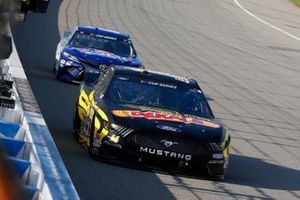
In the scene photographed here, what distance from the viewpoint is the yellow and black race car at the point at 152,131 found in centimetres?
885

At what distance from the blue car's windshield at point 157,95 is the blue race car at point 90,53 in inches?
237

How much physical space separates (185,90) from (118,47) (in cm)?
750

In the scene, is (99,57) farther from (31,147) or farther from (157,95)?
(31,147)

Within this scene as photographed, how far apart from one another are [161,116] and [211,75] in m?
14.8

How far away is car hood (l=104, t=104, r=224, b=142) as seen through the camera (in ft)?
29.2

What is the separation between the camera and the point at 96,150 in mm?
9039

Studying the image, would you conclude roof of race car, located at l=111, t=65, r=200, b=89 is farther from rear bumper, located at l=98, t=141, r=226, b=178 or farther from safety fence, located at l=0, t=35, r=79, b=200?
rear bumper, located at l=98, t=141, r=226, b=178

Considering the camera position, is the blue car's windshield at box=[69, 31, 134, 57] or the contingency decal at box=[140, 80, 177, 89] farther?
the blue car's windshield at box=[69, 31, 134, 57]

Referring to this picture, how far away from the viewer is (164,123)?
29.7ft

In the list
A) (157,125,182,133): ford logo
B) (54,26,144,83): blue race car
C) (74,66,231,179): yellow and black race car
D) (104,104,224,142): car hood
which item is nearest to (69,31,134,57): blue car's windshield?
(54,26,144,83): blue race car

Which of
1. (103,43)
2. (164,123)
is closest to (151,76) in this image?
(164,123)

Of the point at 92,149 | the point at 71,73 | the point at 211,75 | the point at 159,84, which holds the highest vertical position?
the point at 159,84

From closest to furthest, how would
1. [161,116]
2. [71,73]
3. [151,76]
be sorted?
[161,116]
[151,76]
[71,73]

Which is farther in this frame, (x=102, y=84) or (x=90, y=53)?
(x=90, y=53)
